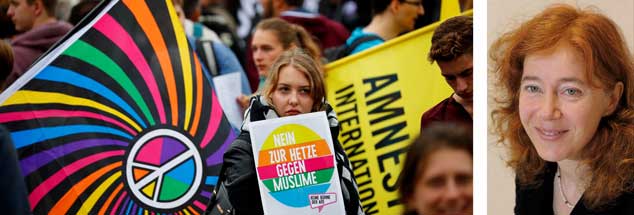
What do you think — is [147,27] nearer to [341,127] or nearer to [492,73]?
[341,127]

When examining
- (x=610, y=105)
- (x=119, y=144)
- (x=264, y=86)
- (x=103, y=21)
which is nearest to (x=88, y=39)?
(x=103, y=21)

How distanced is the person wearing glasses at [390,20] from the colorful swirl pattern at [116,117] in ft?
2.44

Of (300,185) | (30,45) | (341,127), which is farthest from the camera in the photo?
(30,45)

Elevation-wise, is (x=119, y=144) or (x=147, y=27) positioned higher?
(x=147, y=27)

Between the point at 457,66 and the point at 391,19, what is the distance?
0.80 metres

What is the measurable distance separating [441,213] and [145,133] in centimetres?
232

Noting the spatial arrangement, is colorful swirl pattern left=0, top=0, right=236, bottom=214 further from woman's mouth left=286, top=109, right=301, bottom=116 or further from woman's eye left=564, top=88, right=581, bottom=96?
woman's eye left=564, top=88, right=581, bottom=96

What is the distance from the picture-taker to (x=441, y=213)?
9.71 feet

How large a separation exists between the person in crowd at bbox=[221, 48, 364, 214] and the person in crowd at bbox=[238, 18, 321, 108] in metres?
0.59

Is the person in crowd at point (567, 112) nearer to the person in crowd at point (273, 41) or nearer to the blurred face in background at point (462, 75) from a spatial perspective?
the blurred face in background at point (462, 75)

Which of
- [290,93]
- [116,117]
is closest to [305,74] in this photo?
[290,93]

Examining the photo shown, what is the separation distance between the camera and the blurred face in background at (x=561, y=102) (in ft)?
12.7

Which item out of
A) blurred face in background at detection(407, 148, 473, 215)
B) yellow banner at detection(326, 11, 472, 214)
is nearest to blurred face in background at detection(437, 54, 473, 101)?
yellow banner at detection(326, 11, 472, 214)

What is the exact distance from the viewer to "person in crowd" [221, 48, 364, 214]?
4547 mm
